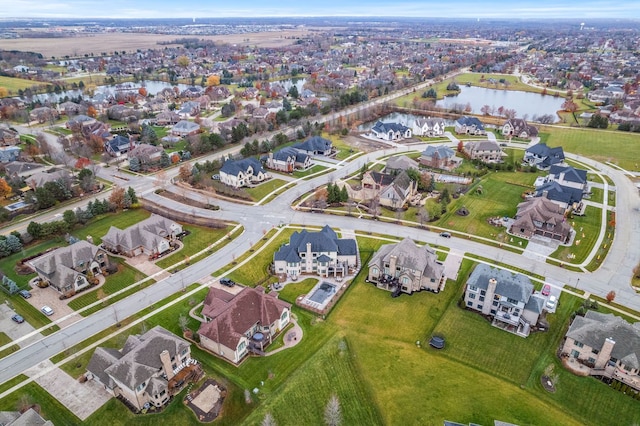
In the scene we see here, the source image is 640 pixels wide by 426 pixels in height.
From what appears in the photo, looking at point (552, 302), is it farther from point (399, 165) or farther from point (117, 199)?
point (117, 199)

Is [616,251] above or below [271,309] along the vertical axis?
below

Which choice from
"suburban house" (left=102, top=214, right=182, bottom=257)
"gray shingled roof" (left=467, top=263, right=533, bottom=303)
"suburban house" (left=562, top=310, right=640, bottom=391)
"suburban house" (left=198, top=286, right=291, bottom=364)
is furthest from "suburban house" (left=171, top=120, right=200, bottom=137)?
"suburban house" (left=562, top=310, right=640, bottom=391)

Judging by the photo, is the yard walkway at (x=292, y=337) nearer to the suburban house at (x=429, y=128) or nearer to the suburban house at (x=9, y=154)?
the suburban house at (x=9, y=154)

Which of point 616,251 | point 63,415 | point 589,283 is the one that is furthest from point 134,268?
point 616,251

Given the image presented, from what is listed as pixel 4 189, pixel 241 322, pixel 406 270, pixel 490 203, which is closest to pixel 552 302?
pixel 406 270

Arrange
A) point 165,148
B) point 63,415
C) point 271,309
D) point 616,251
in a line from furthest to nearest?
point 165,148
point 616,251
point 271,309
point 63,415

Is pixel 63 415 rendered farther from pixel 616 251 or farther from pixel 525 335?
pixel 616 251
